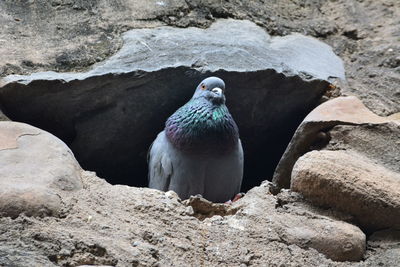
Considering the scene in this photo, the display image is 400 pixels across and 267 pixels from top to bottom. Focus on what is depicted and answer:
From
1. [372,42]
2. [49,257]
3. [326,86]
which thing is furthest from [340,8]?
[49,257]

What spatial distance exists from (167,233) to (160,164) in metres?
1.00

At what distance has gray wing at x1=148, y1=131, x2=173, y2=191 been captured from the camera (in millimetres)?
3053

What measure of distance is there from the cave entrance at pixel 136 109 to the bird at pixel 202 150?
0.59 feet

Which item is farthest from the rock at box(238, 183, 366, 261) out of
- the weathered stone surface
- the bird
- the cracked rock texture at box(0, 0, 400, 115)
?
the cracked rock texture at box(0, 0, 400, 115)

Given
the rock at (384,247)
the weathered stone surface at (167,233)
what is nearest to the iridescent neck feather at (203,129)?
the weathered stone surface at (167,233)

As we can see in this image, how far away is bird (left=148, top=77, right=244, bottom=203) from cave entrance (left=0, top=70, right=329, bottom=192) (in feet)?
0.59

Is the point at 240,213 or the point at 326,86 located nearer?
the point at 240,213

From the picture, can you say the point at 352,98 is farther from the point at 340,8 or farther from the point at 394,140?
the point at 340,8

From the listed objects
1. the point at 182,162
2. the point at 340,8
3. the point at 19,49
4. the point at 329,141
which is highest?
the point at 340,8

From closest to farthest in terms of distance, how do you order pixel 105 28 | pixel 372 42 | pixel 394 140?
pixel 394 140 → pixel 105 28 → pixel 372 42

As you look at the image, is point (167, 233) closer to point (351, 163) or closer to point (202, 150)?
point (351, 163)

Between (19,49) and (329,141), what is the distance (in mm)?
1441

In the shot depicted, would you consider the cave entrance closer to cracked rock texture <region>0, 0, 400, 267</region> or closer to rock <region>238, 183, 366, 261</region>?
cracked rock texture <region>0, 0, 400, 267</region>

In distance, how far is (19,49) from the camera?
298 centimetres
